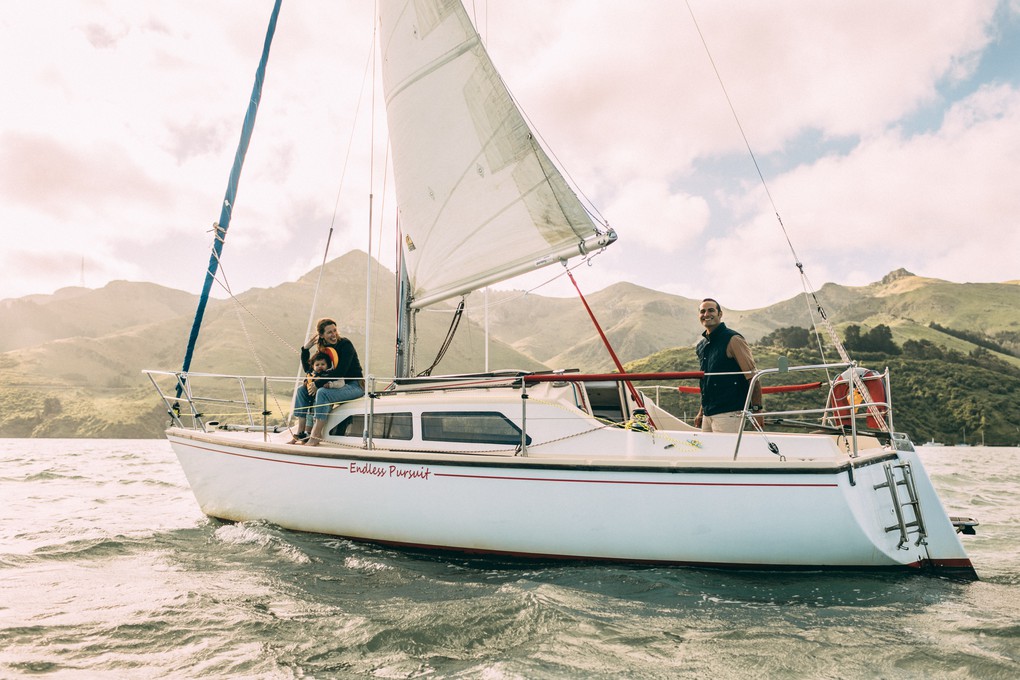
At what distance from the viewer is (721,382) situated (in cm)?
635

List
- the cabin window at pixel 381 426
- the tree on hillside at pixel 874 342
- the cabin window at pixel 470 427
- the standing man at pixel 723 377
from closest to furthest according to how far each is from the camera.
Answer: the standing man at pixel 723 377 < the cabin window at pixel 470 427 < the cabin window at pixel 381 426 < the tree on hillside at pixel 874 342

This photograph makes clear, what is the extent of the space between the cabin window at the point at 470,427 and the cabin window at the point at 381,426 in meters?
0.28

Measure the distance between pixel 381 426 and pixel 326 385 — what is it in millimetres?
1110

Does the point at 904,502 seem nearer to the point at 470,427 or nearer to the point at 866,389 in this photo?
the point at 866,389

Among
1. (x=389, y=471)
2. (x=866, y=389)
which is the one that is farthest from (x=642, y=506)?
(x=389, y=471)

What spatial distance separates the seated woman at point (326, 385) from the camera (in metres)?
7.63

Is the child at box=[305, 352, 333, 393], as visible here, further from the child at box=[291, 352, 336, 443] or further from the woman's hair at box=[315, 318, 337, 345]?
the woman's hair at box=[315, 318, 337, 345]

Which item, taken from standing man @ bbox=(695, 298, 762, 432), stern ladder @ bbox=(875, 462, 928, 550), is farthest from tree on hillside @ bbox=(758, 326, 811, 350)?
stern ladder @ bbox=(875, 462, 928, 550)

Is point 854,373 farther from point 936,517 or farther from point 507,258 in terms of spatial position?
point 507,258

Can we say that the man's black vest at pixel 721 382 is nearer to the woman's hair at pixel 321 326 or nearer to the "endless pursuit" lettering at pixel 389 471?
the "endless pursuit" lettering at pixel 389 471

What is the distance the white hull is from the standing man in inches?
21.0

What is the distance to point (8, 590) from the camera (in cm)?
532

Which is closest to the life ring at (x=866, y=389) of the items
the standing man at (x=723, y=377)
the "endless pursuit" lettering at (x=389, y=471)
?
the standing man at (x=723, y=377)

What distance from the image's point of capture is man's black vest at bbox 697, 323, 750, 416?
6.22m
